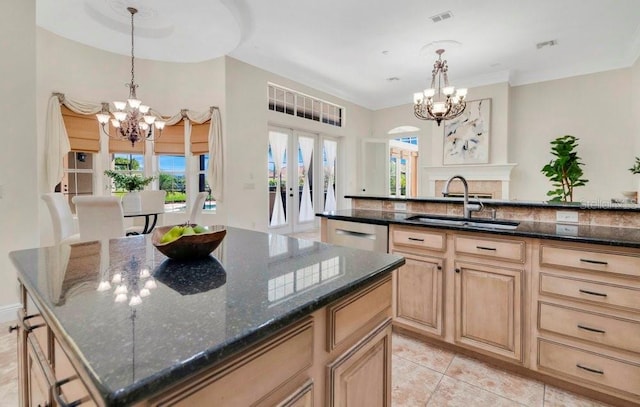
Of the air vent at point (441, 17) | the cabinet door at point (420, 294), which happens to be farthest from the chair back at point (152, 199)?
the air vent at point (441, 17)

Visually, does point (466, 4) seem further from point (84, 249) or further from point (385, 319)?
point (84, 249)

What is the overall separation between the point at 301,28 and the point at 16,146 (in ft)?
10.9

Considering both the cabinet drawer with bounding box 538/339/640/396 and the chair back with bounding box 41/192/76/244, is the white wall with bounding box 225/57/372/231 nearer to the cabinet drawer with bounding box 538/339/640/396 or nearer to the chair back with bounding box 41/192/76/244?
the chair back with bounding box 41/192/76/244

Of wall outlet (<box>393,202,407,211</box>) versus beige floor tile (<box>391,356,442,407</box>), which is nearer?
beige floor tile (<box>391,356,442,407</box>)

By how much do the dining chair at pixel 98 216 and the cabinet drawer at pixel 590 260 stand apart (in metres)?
3.57

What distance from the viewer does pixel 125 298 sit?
819 millimetres

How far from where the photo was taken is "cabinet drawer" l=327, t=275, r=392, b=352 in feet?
3.02

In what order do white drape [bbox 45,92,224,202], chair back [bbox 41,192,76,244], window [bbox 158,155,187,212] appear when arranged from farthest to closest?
window [bbox 158,155,187,212]
white drape [bbox 45,92,224,202]
chair back [bbox 41,192,76,244]

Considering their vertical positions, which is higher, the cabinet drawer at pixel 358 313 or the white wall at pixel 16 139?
the white wall at pixel 16 139

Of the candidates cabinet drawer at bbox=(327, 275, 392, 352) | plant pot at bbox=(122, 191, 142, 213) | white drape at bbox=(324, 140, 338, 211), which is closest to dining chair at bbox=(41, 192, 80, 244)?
plant pot at bbox=(122, 191, 142, 213)

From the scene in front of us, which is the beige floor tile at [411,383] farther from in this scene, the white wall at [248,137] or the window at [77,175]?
the window at [77,175]

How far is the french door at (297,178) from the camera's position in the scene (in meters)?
5.90

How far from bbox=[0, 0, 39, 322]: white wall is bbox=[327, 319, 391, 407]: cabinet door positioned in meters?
3.17

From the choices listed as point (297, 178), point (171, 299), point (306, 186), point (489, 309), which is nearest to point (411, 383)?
point (489, 309)
